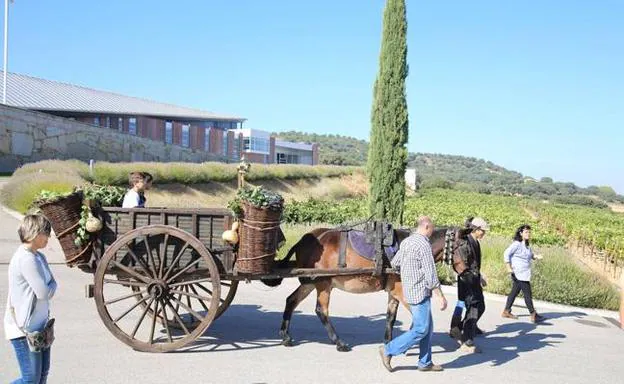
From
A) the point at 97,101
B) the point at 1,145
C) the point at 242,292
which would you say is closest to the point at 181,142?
the point at 97,101

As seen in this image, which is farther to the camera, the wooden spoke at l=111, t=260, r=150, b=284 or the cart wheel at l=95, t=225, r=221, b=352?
the wooden spoke at l=111, t=260, r=150, b=284

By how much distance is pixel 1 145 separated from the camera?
80.3 ft

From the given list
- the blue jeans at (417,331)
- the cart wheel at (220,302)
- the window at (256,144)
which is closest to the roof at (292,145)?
the window at (256,144)

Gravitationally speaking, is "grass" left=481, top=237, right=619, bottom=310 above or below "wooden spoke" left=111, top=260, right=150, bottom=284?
below

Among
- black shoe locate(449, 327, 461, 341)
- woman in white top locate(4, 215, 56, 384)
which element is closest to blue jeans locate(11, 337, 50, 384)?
woman in white top locate(4, 215, 56, 384)

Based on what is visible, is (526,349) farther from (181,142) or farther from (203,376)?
(181,142)

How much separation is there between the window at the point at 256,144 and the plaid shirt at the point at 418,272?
61.5 meters

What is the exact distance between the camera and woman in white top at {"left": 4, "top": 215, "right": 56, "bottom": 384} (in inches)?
169

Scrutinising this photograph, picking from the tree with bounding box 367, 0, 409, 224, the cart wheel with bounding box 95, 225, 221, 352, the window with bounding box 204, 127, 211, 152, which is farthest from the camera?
the window with bounding box 204, 127, 211, 152

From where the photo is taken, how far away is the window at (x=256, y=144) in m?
67.6

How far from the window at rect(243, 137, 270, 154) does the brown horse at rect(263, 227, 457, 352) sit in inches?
2374

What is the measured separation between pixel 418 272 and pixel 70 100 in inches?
1600

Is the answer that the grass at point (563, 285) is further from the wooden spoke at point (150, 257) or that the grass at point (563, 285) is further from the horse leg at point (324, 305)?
the wooden spoke at point (150, 257)

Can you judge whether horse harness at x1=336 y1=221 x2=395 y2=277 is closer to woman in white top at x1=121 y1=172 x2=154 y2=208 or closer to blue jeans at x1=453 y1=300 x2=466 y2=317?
blue jeans at x1=453 y1=300 x2=466 y2=317
